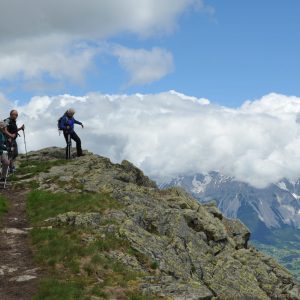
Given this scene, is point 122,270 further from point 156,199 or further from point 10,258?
point 156,199

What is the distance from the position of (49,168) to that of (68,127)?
447cm

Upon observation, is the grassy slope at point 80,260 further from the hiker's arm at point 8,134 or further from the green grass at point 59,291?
the hiker's arm at point 8,134

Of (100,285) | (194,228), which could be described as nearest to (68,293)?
(100,285)

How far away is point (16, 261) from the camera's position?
2150cm

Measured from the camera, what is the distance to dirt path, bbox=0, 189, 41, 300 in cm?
1836

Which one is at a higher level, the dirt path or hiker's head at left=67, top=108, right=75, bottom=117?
hiker's head at left=67, top=108, right=75, bottom=117

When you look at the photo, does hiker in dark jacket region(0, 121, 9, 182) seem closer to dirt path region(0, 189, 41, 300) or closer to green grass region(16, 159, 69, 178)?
green grass region(16, 159, 69, 178)

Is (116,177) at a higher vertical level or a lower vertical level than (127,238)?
higher

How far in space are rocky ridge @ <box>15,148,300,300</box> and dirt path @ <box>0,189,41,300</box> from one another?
2436mm

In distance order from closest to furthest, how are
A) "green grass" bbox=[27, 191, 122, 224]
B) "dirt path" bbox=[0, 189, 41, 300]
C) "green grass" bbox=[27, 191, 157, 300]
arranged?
"dirt path" bbox=[0, 189, 41, 300] → "green grass" bbox=[27, 191, 157, 300] → "green grass" bbox=[27, 191, 122, 224]

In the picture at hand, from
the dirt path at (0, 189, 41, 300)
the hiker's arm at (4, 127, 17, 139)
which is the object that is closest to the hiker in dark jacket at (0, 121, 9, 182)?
the hiker's arm at (4, 127, 17, 139)

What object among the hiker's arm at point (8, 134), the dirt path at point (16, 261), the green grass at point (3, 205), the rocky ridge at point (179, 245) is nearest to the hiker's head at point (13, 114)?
the hiker's arm at point (8, 134)

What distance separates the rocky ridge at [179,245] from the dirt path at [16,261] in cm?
244

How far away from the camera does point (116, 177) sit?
39438 millimetres
